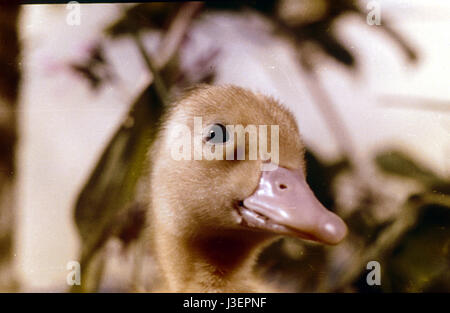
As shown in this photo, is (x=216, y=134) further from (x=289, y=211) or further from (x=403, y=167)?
(x=403, y=167)

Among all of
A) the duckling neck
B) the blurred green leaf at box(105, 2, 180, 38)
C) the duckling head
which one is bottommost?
the duckling neck

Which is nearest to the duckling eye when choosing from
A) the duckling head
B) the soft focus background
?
the duckling head

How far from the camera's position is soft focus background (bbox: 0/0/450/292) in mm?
937

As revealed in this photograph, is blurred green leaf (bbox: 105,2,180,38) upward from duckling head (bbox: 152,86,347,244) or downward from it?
upward

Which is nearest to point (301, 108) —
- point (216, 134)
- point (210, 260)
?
point (216, 134)

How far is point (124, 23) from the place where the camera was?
0.96 m

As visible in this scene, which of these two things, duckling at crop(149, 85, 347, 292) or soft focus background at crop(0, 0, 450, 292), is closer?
duckling at crop(149, 85, 347, 292)

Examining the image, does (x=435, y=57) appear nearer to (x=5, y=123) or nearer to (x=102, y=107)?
(x=102, y=107)

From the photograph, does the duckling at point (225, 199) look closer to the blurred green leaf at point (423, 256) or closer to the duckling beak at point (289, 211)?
the duckling beak at point (289, 211)

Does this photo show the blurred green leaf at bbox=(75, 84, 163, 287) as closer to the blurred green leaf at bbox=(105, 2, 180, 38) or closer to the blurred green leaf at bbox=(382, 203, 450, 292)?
the blurred green leaf at bbox=(105, 2, 180, 38)

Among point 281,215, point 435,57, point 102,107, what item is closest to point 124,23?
point 102,107

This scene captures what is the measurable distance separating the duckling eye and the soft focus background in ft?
0.50

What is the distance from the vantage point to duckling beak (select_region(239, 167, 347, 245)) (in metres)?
0.71
